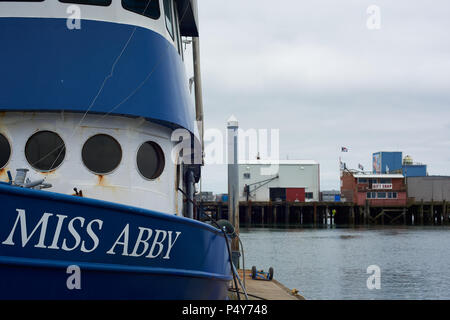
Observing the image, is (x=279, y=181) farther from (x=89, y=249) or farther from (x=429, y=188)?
(x=89, y=249)

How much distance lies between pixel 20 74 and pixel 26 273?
255 cm

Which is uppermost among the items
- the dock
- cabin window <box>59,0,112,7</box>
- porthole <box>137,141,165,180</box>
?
cabin window <box>59,0,112,7</box>

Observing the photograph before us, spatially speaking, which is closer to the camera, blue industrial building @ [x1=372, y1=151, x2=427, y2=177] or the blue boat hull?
the blue boat hull

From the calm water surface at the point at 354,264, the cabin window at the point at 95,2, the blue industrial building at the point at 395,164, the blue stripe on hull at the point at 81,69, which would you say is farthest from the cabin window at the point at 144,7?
the blue industrial building at the point at 395,164

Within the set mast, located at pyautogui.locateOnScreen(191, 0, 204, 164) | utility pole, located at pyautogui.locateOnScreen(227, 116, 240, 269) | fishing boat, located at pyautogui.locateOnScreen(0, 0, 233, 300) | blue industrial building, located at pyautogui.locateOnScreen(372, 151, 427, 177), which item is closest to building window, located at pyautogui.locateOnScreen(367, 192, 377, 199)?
blue industrial building, located at pyautogui.locateOnScreen(372, 151, 427, 177)

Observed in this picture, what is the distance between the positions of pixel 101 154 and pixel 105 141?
0.17 m

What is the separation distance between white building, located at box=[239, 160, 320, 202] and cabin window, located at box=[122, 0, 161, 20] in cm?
5539

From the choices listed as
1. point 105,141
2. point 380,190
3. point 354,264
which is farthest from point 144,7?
point 380,190

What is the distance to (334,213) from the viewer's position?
64.9m

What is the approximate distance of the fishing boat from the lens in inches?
208

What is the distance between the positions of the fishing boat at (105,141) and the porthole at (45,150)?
1 centimetres

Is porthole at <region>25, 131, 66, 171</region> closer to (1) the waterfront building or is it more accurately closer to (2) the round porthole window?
(2) the round porthole window
